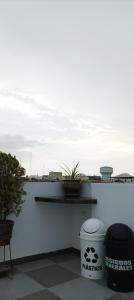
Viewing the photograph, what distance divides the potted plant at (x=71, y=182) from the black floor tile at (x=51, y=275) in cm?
113

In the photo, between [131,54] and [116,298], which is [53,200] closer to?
[116,298]

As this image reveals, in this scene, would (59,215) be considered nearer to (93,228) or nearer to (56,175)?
(56,175)

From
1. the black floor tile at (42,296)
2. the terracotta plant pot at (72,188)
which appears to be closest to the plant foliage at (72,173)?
the terracotta plant pot at (72,188)

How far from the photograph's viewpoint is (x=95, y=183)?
166 inches

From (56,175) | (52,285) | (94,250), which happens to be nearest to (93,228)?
(94,250)

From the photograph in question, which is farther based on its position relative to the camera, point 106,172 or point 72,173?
point 106,172

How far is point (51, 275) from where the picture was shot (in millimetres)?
3518

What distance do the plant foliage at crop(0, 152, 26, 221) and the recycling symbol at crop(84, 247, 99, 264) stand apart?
1138 mm

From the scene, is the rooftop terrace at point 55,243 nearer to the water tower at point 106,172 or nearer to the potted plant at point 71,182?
the potted plant at point 71,182

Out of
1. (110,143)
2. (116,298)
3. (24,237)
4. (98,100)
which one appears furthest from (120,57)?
(116,298)

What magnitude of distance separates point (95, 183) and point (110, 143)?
9.58ft

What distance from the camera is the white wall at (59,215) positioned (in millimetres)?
3727

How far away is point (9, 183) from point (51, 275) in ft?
4.53

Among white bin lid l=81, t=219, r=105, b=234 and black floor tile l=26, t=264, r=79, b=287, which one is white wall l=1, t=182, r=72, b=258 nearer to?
black floor tile l=26, t=264, r=79, b=287
